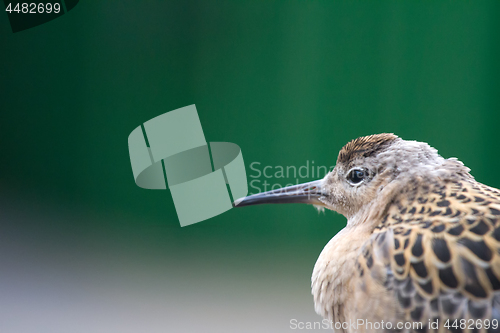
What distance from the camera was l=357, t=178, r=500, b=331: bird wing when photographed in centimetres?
122

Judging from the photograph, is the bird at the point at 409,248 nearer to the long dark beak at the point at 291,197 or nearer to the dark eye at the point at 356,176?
the dark eye at the point at 356,176

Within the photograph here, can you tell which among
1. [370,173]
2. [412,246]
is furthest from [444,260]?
[370,173]

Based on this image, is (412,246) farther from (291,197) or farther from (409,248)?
(291,197)

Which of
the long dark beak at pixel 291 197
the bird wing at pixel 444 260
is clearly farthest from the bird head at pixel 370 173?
the bird wing at pixel 444 260

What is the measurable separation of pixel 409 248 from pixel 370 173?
401 mm

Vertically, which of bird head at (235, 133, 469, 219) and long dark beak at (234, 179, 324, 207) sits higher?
bird head at (235, 133, 469, 219)

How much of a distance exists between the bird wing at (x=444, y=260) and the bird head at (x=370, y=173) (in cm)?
14

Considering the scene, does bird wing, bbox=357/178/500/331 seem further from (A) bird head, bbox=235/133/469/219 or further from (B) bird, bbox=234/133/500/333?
(A) bird head, bbox=235/133/469/219

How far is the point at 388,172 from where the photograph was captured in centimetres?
161

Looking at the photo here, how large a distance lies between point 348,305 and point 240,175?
165 cm

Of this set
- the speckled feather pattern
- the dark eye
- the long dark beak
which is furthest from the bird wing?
the long dark beak

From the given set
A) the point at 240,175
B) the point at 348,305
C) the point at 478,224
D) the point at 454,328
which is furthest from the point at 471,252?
the point at 240,175

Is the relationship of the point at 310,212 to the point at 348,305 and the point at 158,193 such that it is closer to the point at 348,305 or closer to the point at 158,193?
the point at 158,193

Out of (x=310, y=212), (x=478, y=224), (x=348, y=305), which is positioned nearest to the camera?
(x=478, y=224)
